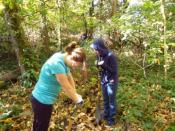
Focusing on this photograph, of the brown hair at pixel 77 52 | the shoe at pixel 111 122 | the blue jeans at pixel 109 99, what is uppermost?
the brown hair at pixel 77 52

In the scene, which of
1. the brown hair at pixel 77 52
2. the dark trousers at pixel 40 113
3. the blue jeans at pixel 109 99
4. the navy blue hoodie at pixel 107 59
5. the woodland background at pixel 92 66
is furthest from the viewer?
the woodland background at pixel 92 66

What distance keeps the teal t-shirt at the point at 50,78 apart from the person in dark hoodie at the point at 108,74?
2160 millimetres

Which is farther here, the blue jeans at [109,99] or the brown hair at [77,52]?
the blue jeans at [109,99]

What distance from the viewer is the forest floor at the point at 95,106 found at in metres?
6.54

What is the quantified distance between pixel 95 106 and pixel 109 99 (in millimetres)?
1073

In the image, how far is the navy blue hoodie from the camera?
6.21 m

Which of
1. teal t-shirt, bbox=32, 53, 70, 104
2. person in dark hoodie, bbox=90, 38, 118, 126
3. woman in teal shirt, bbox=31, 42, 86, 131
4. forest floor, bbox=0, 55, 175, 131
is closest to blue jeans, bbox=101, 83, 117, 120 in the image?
person in dark hoodie, bbox=90, 38, 118, 126

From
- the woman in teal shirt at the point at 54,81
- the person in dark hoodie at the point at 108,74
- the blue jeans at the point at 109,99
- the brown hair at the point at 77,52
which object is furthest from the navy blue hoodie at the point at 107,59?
the brown hair at the point at 77,52

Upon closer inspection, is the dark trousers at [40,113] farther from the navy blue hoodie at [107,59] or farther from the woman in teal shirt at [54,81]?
the navy blue hoodie at [107,59]

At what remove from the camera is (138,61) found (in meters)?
11.2

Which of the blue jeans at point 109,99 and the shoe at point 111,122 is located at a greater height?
the blue jeans at point 109,99

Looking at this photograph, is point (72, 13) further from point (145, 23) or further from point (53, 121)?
point (53, 121)

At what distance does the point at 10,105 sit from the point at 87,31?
794 cm

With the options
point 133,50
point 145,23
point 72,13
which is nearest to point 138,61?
point 133,50
